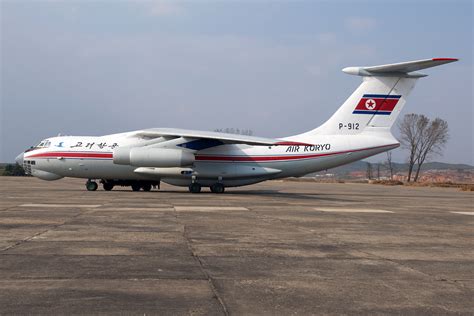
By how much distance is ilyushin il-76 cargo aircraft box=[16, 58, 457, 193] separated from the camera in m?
25.8

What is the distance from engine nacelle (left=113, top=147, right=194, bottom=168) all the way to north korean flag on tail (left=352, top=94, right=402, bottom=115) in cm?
890

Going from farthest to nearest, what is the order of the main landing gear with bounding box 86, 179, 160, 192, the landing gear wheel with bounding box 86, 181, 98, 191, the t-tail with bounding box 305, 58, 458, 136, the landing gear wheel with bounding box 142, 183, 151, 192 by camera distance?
the landing gear wheel with bounding box 142, 183, 151, 192
the main landing gear with bounding box 86, 179, 160, 192
the landing gear wheel with bounding box 86, 181, 98, 191
the t-tail with bounding box 305, 58, 458, 136

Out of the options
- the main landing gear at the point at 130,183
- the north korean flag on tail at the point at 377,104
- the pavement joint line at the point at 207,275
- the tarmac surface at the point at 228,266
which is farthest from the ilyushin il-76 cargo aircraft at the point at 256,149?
the pavement joint line at the point at 207,275

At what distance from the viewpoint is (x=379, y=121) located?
26125mm

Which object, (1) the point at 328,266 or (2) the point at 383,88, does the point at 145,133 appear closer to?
(2) the point at 383,88

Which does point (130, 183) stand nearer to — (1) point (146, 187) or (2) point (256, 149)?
(1) point (146, 187)

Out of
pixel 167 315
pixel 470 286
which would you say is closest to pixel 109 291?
pixel 167 315

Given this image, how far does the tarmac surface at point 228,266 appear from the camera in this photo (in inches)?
205

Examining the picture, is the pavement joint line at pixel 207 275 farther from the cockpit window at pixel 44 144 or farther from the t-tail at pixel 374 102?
the cockpit window at pixel 44 144

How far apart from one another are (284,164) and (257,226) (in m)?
14.8

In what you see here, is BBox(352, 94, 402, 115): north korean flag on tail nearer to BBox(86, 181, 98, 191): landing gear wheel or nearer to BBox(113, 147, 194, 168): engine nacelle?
BBox(113, 147, 194, 168): engine nacelle

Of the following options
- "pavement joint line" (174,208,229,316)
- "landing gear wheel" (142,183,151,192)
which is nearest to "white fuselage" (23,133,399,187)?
"landing gear wheel" (142,183,151,192)

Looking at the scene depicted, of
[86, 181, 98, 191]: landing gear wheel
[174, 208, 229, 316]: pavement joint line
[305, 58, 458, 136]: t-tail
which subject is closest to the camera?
[174, 208, 229, 316]: pavement joint line

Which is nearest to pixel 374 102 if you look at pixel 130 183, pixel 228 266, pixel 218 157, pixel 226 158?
pixel 226 158
